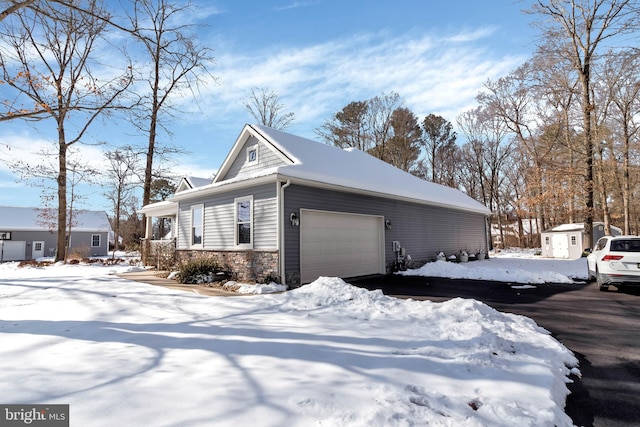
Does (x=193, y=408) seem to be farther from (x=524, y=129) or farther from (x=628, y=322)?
(x=524, y=129)

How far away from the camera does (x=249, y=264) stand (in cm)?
961

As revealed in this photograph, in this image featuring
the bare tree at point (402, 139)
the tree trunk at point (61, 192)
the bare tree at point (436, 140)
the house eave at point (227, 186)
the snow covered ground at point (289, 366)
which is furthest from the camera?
the bare tree at point (436, 140)

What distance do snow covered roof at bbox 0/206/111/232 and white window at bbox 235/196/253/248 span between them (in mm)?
24539

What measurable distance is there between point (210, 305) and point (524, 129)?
27366 millimetres

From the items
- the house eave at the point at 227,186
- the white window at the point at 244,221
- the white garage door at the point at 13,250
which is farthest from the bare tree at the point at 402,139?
the white garage door at the point at 13,250

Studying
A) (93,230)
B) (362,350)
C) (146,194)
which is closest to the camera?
(362,350)

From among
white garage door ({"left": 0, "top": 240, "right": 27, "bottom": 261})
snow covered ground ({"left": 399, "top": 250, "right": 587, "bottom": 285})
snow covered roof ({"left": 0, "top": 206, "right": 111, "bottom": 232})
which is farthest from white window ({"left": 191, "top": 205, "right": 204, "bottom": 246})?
white garage door ({"left": 0, "top": 240, "right": 27, "bottom": 261})

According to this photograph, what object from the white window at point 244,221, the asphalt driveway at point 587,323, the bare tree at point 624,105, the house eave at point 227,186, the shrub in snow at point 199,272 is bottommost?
the asphalt driveway at point 587,323

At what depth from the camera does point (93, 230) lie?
32344 millimetres

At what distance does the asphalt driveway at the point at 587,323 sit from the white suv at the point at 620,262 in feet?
1.28

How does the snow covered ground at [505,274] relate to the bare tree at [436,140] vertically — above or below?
below

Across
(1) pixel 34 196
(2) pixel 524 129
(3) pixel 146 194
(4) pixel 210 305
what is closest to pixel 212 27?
(4) pixel 210 305
